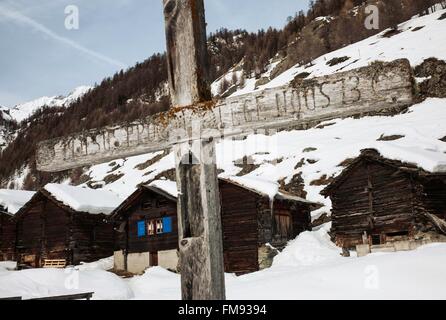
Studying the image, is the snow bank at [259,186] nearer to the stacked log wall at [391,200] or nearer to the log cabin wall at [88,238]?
the stacked log wall at [391,200]

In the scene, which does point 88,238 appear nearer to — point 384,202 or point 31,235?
point 31,235

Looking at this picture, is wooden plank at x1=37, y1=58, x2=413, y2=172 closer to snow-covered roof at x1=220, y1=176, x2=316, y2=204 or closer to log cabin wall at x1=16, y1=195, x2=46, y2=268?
snow-covered roof at x1=220, y1=176, x2=316, y2=204

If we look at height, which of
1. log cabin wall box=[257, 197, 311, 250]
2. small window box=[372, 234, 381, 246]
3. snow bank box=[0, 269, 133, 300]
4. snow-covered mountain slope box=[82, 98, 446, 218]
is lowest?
snow bank box=[0, 269, 133, 300]

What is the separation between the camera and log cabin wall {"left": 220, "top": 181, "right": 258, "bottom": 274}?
77.6 feet

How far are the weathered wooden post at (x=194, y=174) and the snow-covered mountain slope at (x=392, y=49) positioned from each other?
47.0m

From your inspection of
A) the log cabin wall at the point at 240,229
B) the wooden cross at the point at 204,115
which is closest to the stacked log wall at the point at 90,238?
the log cabin wall at the point at 240,229

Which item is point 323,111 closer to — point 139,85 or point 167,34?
point 167,34

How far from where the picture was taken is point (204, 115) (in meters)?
2.47

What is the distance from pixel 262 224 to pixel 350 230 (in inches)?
193

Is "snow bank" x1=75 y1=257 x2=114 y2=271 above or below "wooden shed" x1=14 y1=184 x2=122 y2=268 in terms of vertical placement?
below

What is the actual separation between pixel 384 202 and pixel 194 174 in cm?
2127

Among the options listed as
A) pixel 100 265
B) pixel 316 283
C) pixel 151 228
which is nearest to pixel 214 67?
pixel 100 265

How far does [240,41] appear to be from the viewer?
11456 centimetres

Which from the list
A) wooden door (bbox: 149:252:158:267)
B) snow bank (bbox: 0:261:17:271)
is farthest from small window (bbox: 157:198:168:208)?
snow bank (bbox: 0:261:17:271)
